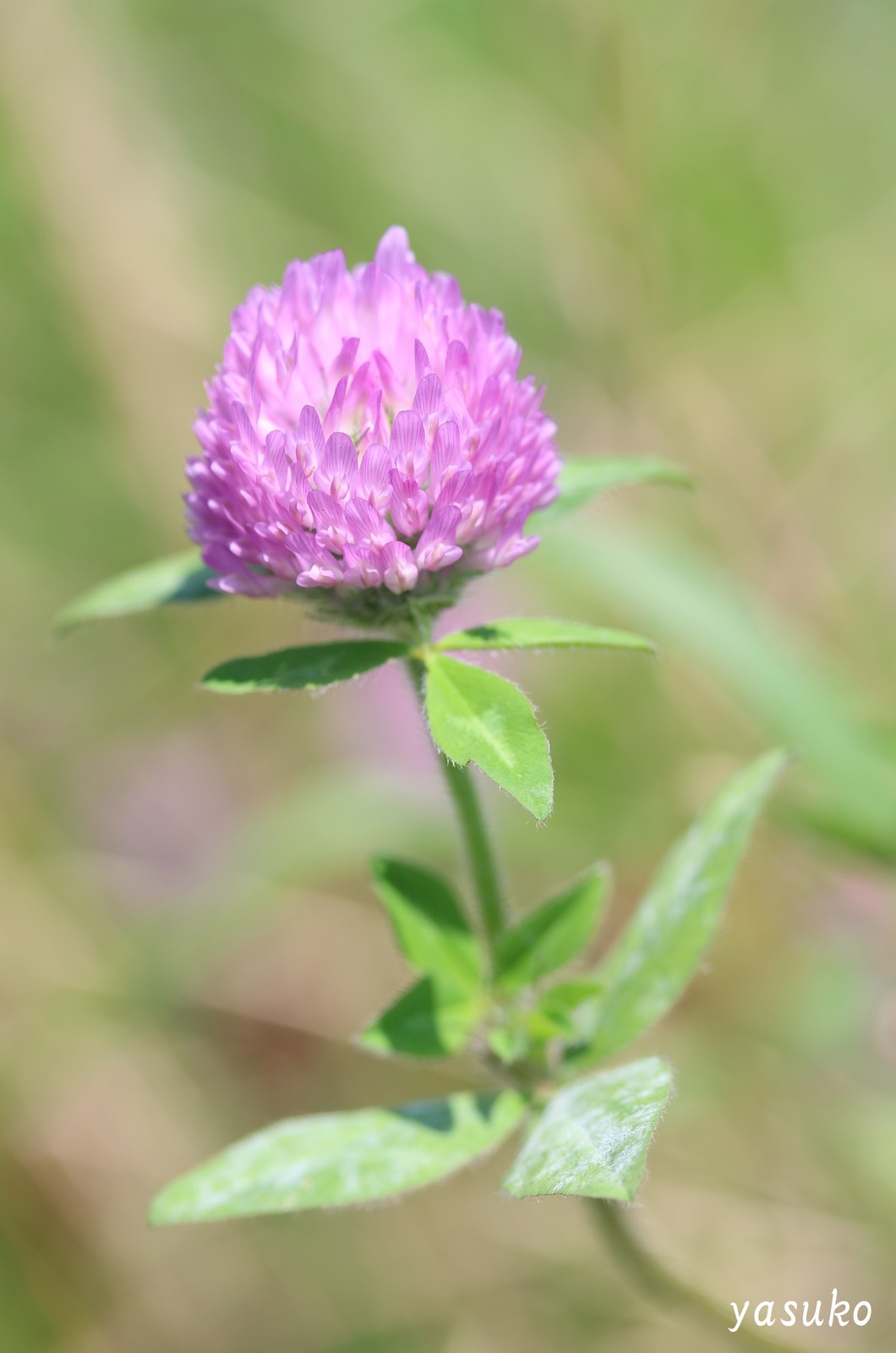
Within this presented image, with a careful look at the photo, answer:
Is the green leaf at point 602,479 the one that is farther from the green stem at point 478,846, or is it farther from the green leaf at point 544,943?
the green leaf at point 544,943

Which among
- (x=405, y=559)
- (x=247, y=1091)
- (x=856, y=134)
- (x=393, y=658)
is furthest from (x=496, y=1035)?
(x=856, y=134)

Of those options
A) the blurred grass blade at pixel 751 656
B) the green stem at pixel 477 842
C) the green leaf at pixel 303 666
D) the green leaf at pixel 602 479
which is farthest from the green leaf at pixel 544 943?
the blurred grass blade at pixel 751 656

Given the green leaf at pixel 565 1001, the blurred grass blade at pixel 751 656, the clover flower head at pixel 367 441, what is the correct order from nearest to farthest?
1. the clover flower head at pixel 367 441
2. the green leaf at pixel 565 1001
3. the blurred grass blade at pixel 751 656

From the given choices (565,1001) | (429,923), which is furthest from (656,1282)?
(429,923)

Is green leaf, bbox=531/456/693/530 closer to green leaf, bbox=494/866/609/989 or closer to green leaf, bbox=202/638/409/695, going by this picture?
green leaf, bbox=202/638/409/695

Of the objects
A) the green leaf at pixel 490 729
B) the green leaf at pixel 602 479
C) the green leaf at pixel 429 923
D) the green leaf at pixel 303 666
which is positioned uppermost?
the green leaf at pixel 602 479

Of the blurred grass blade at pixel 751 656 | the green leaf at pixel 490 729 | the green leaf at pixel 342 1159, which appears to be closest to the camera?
the green leaf at pixel 490 729
